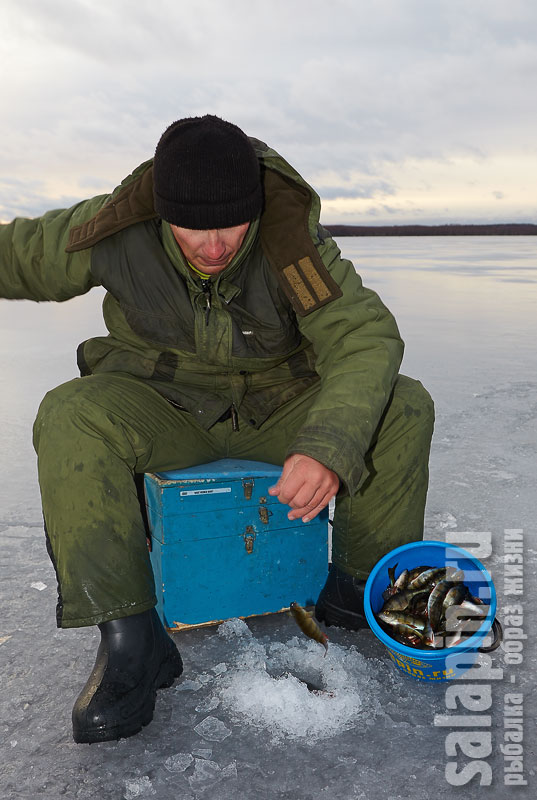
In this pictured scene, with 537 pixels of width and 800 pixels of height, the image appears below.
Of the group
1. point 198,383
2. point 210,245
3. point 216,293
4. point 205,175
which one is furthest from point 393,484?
point 205,175

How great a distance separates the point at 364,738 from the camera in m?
1.87

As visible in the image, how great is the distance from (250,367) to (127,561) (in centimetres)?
79

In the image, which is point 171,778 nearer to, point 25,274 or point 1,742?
point 1,742

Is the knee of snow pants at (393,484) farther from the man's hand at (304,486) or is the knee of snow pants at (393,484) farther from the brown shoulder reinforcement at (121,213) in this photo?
the brown shoulder reinforcement at (121,213)

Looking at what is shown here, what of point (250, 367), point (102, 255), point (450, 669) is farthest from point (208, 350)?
point (450, 669)

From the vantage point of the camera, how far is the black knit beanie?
6.67ft

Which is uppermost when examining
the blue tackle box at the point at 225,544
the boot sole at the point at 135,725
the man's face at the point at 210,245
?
the man's face at the point at 210,245

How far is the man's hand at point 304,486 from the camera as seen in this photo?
1.84 m

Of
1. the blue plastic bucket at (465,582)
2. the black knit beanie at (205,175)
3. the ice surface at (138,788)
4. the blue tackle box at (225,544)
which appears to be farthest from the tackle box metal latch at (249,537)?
the black knit beanie at (205,175)

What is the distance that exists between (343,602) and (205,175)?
1452mm

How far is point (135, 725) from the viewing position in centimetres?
190

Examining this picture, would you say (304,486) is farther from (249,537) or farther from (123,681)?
(123,681)

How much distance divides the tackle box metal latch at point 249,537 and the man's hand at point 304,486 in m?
0.53

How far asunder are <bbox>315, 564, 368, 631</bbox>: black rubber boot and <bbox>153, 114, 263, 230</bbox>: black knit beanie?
124 cm
